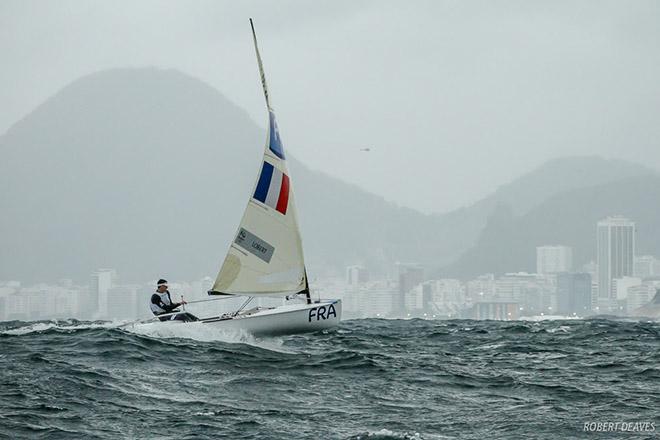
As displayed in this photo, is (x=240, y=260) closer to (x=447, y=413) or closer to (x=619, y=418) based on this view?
(x=447, y=413)

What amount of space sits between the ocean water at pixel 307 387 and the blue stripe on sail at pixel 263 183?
418 cm

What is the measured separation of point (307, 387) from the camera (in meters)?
21.2

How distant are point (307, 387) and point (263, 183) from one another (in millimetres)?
9904

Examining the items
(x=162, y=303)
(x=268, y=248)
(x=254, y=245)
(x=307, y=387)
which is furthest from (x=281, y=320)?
(x=307, y=387)

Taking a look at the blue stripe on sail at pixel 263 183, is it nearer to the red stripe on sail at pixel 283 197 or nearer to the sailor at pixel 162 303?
the red stripe on sail at pixel 283 197

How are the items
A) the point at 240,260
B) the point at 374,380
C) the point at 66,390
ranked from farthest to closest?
the point at 240,260, the point at 374,380, the point at 66,390

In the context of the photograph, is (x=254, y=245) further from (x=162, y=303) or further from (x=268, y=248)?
(x=162, y=303)

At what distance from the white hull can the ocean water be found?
335mm

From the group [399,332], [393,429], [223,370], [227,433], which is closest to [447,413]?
[393,429]

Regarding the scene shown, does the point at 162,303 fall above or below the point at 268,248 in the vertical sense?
below

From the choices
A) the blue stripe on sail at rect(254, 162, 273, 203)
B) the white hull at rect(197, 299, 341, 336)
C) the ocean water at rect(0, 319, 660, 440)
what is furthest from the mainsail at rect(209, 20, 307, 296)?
the ocean water at rect(0, 319, 660, 440)

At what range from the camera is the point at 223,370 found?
22.9 meters

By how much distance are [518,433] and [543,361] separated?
9.46m

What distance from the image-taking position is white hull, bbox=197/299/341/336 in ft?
92.1
